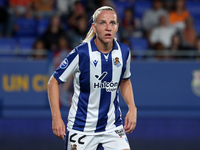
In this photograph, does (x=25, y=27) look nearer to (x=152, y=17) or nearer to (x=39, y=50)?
(x=39, y=50)

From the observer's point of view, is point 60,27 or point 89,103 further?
point 60,27

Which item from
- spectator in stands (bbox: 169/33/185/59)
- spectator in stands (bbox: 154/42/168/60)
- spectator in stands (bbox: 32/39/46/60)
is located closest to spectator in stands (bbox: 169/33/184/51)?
spectator in stands (bbox: 169/33/185/59)

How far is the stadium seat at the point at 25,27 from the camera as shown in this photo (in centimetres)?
1058

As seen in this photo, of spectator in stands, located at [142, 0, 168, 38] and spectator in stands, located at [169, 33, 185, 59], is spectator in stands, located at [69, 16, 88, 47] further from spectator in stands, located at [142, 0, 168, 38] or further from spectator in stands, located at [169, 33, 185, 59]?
spectator in stands, located at [169, 33, 185, 59]

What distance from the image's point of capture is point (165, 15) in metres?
11.0

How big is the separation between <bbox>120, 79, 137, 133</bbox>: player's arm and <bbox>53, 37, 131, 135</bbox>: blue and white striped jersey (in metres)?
0.12

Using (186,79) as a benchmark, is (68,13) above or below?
above

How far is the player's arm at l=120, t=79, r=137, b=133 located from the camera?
3.93 meters

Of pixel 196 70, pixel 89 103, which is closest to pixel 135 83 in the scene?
pixel 196 70

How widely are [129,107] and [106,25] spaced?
0.81 metres

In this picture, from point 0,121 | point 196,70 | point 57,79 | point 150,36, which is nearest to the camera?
point 57,79

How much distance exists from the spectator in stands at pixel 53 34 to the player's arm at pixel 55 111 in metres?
5.70

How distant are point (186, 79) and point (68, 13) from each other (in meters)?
3.46

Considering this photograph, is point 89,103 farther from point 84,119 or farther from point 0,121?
point 0,121
